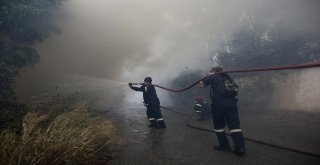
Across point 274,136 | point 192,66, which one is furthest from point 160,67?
point 274,136

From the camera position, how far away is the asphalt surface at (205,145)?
448cm

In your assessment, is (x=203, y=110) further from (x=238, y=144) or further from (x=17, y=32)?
(x=17, y=32)

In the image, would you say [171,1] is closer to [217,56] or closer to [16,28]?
[217,56]

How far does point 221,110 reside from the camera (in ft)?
16.5

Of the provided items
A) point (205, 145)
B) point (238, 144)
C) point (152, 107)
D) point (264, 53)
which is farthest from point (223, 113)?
point (264, 53)

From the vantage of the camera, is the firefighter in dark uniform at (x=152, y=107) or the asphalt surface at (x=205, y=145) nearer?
the asphalt surface at (x=205, y=145)

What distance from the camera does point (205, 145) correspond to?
560cm

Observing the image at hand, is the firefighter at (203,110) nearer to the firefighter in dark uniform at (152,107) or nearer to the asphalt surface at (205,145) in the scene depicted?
the asphalt surface at (205,145)

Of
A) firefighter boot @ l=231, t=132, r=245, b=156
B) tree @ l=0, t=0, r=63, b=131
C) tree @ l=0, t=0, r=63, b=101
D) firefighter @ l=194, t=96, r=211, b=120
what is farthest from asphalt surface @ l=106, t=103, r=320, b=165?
tree @ l=0, t=0, r=63, b=101

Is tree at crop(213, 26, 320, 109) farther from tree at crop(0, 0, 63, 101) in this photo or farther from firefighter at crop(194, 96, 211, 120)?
tree at crop(0, 0, 63, 101)

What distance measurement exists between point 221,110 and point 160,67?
1431cm

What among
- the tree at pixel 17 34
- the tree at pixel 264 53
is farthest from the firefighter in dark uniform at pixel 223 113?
the tree at pixel 264 53

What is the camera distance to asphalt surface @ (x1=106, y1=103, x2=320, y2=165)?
4484mm

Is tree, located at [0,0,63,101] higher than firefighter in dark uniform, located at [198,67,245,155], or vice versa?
tree, located at [0,0,63,101]
